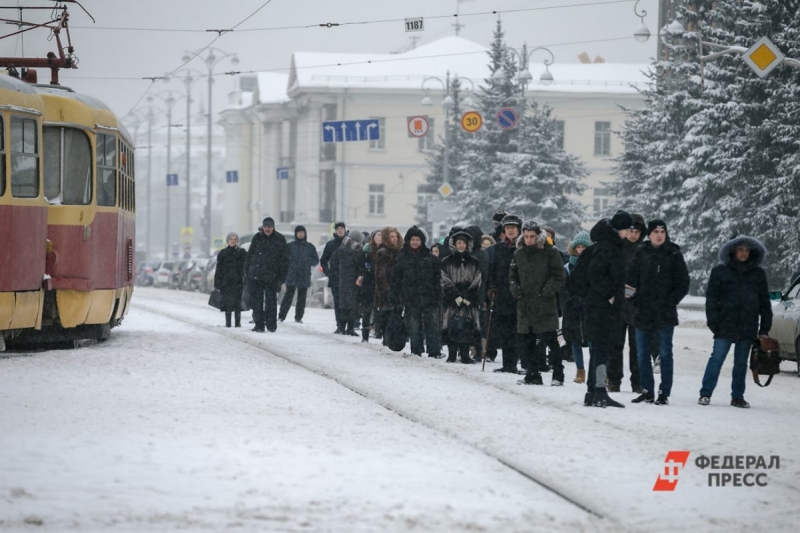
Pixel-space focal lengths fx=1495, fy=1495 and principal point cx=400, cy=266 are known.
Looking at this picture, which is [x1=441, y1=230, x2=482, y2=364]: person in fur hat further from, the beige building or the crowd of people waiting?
the beige building

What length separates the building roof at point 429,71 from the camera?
257 ft

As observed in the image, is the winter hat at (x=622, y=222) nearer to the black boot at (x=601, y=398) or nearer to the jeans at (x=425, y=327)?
the black boot at (x=601, y=398)

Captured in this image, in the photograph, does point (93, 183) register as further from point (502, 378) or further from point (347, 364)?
point (502, 378)

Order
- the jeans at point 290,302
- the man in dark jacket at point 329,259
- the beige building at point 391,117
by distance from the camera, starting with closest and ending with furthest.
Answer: the man in dark jacket at point 329,259
the jeans at point 290,302
the beige building at point 391,117

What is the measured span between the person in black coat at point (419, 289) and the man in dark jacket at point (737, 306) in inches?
205

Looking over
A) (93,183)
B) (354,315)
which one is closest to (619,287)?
(93,183)

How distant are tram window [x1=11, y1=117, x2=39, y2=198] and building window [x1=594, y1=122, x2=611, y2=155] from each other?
217ft

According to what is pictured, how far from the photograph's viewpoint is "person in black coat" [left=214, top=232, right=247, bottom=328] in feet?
78.1

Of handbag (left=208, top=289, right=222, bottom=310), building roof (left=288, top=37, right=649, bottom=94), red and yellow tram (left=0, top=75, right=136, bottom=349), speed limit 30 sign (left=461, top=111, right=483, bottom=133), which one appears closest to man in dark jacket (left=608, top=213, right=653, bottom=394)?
→ red and yellow tram (left=0, top=75, right=136, bottom=349)

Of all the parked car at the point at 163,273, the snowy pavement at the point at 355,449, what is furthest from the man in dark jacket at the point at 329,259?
the parked car at the point at 163,273

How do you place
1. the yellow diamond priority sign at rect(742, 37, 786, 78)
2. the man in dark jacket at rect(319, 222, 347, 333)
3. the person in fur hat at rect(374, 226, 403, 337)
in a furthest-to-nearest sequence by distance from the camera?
the yellow diamond priority sign at rect(742, 37, 786, 78)
the man in dark jacket at rect(319, 222, 347, 333)
the person in fur hat at rect(374, 226, 403, 337)

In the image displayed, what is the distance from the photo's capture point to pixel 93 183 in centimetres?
1764

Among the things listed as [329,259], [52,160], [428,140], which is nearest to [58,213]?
[52,160]

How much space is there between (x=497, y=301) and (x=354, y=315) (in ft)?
22.6
